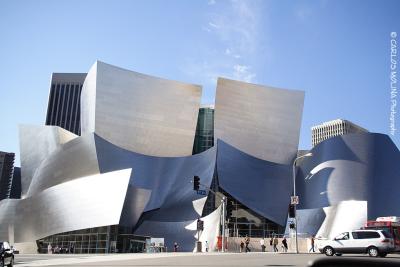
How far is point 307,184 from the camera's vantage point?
5431cm

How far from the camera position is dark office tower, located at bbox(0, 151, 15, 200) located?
157 meters

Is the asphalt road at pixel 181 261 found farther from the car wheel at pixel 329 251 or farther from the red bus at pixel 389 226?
the red bus at pixel 389 226

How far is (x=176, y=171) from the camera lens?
5475cm

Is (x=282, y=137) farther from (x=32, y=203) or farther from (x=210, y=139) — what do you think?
(x=32, y=203)

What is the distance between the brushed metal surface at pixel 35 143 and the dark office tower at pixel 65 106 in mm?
81369

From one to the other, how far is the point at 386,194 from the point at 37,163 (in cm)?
4435

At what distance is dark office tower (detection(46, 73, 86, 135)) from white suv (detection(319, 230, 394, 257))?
124796 millimetres

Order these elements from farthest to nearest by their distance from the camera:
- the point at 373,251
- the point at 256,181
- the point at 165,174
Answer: the point at 256,181 < the point at 165,174 < the point at 373,251

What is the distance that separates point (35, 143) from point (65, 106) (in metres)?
87.5

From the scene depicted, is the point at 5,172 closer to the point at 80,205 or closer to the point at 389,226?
the point at 80,205

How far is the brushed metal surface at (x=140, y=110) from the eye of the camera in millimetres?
55469

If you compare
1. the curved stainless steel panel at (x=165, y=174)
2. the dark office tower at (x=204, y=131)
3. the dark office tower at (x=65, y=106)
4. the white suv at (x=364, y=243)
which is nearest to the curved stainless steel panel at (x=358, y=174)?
the curved stainless steel panel at (x=165, y=174)

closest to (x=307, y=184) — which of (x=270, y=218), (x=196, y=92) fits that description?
(x=270, y=218)

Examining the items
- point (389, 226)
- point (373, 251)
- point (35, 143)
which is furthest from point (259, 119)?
point (373, 251)
